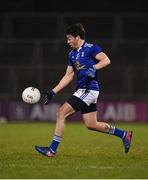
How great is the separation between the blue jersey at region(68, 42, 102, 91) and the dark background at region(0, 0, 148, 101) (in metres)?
14.7

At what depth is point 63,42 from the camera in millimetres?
29625

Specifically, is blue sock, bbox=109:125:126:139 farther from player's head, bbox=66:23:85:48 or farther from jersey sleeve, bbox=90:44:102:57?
player's head, bbox=66:23:85:48

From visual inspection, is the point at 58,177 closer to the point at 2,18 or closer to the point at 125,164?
the point at 125,164

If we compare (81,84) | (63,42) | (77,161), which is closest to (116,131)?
(81,84)

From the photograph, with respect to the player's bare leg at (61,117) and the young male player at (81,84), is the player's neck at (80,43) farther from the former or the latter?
the player's bare leg at (61,117)

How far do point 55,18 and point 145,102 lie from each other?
7811 mm

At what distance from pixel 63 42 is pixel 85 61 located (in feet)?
61.2

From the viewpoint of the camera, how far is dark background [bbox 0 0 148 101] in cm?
2662

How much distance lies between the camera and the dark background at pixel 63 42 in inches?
1048

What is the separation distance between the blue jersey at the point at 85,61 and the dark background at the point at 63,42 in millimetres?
14747

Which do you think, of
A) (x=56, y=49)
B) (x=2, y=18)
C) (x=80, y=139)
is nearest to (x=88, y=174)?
(x=80, y=139)

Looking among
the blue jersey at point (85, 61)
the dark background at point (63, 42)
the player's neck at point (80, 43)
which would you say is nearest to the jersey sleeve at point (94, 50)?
the blue jersey at point (85, 61)

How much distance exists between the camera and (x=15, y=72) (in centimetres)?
2662

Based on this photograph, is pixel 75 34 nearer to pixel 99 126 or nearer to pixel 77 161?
pixel 99 126
